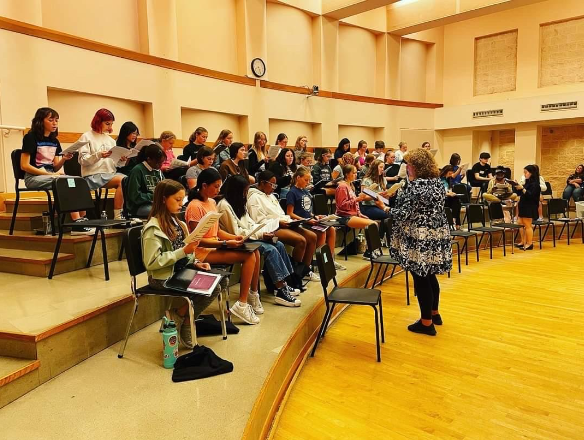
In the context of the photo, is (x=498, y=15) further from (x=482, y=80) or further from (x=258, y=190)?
(x=258, y=190)

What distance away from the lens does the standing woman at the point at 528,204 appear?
673 cm

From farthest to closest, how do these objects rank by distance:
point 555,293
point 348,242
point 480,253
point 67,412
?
1. point 480,253
2. point 348,242
3. point 555,293
4. point 67,412

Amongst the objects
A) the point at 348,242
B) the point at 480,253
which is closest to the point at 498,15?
the point at 480,253

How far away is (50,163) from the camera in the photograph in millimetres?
3699

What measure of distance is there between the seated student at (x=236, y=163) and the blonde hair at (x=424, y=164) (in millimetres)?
1781

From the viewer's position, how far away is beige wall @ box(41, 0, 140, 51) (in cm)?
574

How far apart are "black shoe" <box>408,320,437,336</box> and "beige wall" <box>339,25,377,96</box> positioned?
26.4 ft

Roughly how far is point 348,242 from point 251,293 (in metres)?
2.69

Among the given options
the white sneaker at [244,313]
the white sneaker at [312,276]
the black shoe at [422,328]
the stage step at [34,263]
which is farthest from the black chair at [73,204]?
the black shoe at [422,328]

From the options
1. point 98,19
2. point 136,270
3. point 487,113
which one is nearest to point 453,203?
point 487,113

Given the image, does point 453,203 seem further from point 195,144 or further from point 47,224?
point 47,224

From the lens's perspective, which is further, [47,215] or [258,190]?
[258,190]

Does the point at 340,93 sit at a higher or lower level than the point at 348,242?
higher

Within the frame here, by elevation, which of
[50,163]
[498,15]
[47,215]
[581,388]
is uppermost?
[498,15]
